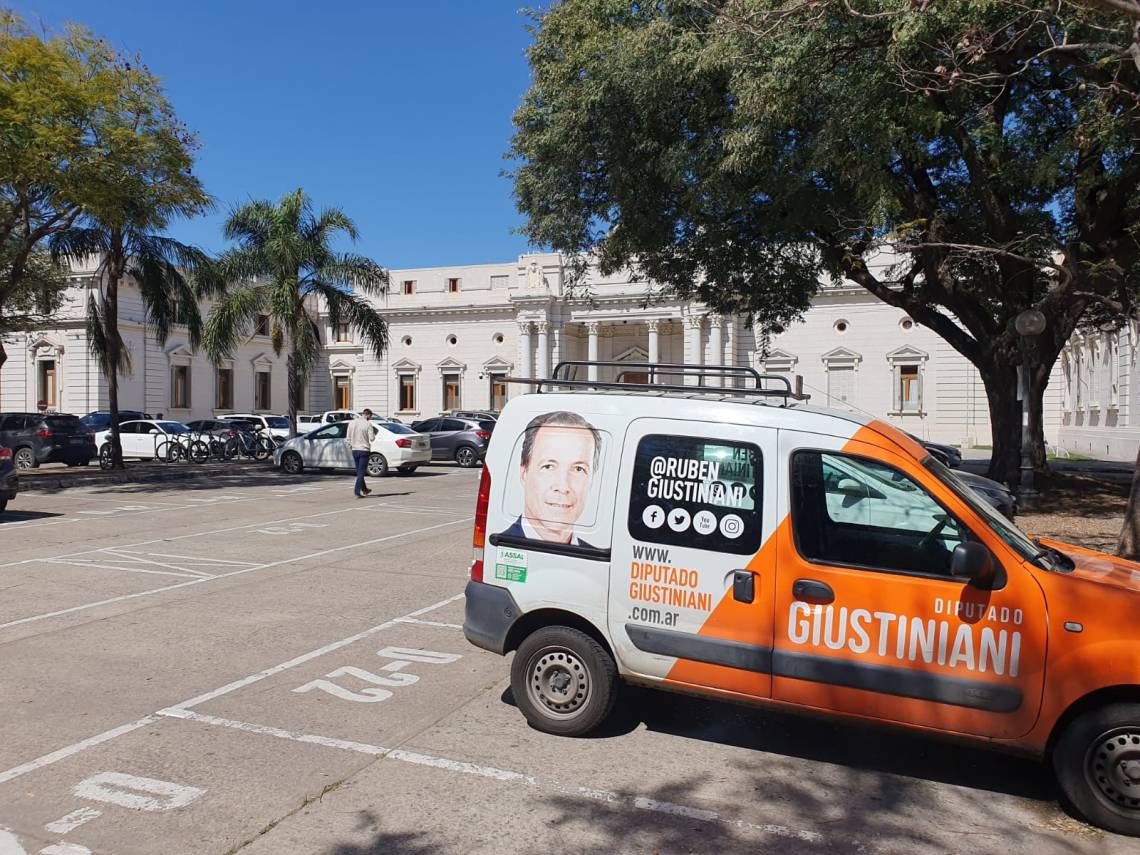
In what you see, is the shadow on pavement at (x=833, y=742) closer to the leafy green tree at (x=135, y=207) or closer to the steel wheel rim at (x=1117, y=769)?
the steel wheel rim at (x=1117, y=769)

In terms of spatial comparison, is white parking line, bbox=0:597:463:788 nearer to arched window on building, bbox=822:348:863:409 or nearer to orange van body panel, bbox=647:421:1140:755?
orange van body panel, bbox=647:421:1140:755

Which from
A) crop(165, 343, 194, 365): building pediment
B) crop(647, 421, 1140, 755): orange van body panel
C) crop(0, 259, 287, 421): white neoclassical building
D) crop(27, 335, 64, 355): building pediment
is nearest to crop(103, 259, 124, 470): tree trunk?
crop(0, 259, 287, 421): white neoclassical building

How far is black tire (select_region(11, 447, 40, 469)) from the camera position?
25.5m

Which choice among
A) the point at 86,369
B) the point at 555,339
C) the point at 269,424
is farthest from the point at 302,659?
the point at 555,339

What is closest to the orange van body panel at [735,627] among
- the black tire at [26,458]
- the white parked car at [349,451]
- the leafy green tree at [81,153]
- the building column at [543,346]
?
the leafy green tree at [81,153]

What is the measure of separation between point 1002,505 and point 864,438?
27.4ft

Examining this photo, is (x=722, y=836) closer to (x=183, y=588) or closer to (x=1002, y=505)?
(x=183, y=588)

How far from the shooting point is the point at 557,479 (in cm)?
489

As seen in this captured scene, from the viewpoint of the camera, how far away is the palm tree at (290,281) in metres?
27.8

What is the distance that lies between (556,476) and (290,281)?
996 inches

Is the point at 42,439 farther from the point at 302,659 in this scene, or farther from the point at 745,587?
the point at 745,587

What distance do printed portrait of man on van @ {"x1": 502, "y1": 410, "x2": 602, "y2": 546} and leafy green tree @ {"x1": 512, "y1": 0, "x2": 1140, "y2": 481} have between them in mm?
6007

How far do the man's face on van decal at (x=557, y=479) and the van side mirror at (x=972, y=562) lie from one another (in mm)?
1851

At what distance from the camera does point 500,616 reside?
16.4 ft
